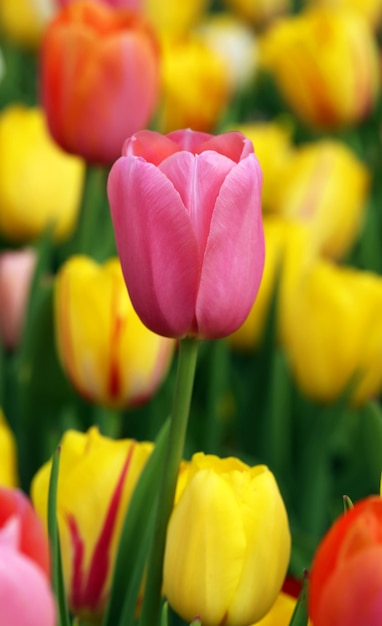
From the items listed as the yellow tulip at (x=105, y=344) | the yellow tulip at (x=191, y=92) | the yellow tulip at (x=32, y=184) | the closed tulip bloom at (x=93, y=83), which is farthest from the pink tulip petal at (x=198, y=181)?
the yellow tulip at (x=191, y=92)

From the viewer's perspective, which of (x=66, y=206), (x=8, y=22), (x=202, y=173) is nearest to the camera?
(x=202, y=173)

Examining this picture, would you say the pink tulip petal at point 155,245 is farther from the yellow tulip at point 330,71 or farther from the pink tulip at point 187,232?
the yellow tulip at point 330,71

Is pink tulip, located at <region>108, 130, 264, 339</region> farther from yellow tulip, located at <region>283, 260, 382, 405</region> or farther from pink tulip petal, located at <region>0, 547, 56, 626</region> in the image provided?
yellow tulip, located at <region>283, 260, 382, 405</region>

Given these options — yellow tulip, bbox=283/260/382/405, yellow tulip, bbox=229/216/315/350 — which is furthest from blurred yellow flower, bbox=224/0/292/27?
yellow tulip, bbox=283/260/382/405

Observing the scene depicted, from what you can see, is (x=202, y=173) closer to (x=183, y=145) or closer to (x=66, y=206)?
(x=183, y=145)

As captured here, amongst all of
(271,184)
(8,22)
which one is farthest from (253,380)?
(8,22)

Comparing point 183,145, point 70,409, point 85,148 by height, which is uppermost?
point 183,145
